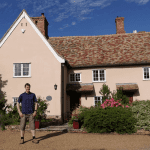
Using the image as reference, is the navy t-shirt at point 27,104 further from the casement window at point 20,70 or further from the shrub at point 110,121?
the casement window at point 20,70

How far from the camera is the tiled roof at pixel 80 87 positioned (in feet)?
46.4

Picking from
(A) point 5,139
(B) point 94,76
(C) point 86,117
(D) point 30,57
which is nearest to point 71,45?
(B) point 94,76

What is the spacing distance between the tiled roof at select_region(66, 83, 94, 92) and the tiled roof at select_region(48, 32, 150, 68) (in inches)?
72.1

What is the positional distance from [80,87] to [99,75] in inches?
89.7

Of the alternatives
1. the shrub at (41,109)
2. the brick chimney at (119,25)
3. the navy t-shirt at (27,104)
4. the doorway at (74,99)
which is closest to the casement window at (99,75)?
the doorway at (74,99)

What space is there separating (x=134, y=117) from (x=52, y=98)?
6267 millimetres

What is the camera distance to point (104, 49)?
16.7 m

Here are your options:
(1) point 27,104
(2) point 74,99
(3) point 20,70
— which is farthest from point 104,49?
(1) point 27,104

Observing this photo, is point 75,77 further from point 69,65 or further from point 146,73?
point 146,73

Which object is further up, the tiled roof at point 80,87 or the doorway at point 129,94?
the tiled roof at point 80,87

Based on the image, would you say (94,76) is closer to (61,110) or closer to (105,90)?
(105,90)

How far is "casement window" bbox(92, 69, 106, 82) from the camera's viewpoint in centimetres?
1523

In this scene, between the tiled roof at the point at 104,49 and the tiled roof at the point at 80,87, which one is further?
the tiled roof at the point at 104,49

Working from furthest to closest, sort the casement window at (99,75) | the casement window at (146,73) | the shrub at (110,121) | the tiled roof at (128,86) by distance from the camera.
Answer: the casement window at (99,75)
the casement window at (146,73)
the tiled roof at (128,86)
the shrub at (110,121)
